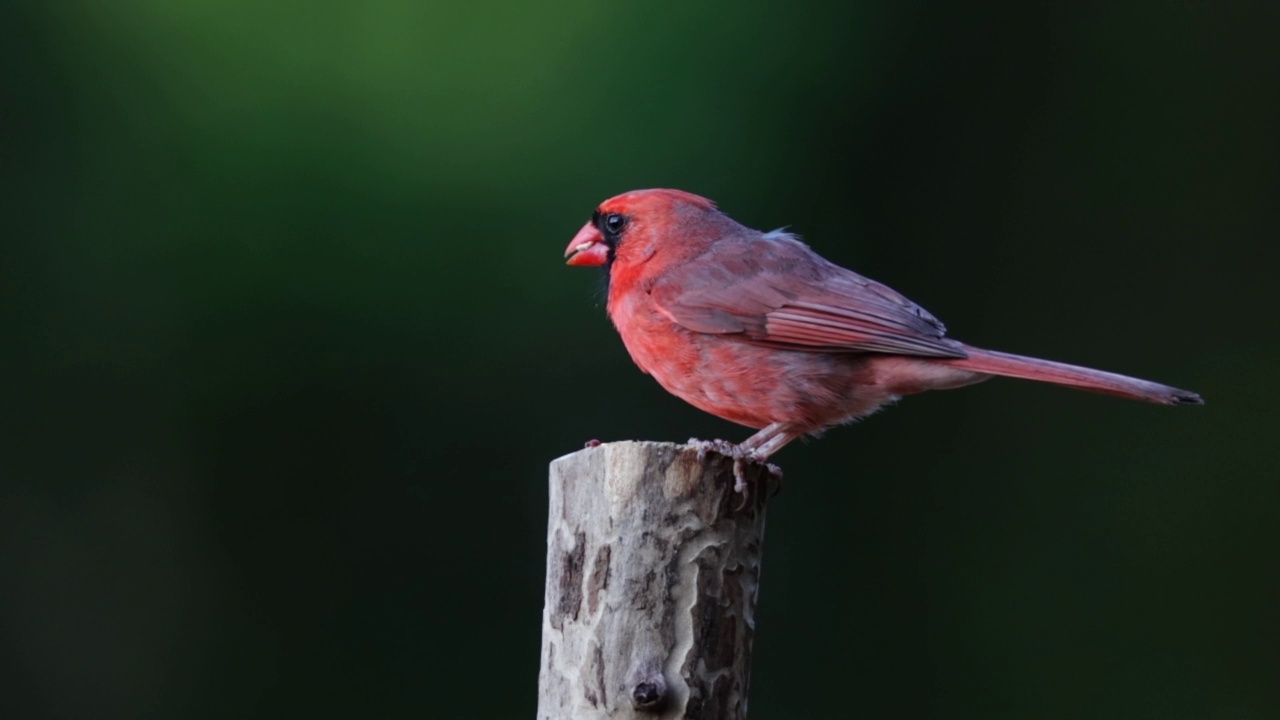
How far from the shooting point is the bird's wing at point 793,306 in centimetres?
316

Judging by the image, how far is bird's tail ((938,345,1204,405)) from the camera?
255cm

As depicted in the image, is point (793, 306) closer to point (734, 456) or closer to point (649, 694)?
point (734, 456)

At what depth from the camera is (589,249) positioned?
3783 mm

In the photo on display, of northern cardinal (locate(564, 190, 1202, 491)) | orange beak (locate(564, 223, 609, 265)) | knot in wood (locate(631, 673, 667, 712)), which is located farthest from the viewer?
orange beak (locate(564, 223, 609, 265))

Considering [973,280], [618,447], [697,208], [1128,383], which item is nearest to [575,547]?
[618,447]

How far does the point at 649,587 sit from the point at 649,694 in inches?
6.9

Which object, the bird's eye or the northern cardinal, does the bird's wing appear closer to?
the northern cardinal

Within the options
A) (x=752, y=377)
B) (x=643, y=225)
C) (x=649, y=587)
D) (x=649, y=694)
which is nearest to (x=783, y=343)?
(x=752, y=377)

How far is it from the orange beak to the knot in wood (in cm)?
167

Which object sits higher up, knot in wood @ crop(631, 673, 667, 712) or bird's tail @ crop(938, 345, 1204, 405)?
bird's tail @ crop(938, 345, 1204, 405)

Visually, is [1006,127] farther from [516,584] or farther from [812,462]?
[516,584]

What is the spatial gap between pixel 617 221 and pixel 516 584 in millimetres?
1656

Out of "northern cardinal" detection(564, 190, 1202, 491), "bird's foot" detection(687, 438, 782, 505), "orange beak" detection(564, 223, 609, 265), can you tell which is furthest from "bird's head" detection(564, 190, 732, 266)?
"bird's foot" detection(687, 438, 782, 505)

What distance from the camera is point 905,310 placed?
10.7 ft
